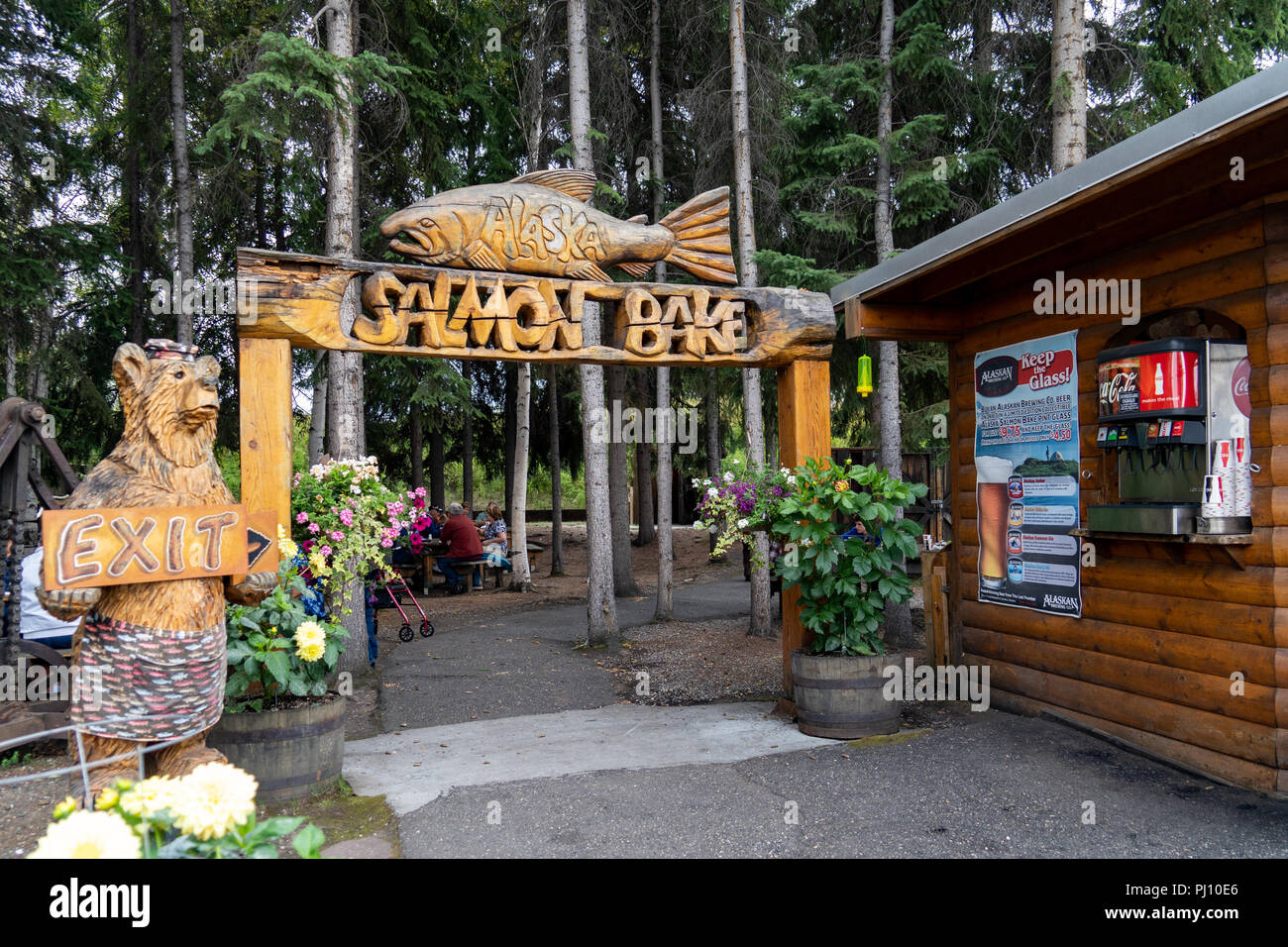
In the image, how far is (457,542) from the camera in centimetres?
1341

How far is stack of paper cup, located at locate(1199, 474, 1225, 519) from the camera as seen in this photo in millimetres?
4297

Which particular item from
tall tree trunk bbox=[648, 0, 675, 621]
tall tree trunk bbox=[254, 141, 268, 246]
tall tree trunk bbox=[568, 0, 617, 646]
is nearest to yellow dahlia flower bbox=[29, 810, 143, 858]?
tall tree trunk bbox=[568, 0, 617, 646]

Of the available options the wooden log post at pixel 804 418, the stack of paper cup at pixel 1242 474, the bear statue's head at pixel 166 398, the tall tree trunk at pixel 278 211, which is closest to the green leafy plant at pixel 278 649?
the bear statue's head at pixel 166 398

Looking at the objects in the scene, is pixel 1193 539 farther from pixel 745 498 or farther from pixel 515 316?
pixel 515 316

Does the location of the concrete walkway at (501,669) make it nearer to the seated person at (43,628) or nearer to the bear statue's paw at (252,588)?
the bear statue's paw at (252,588)

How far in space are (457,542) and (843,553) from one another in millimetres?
9041

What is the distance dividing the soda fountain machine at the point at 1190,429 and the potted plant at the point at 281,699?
A: 4580 mm

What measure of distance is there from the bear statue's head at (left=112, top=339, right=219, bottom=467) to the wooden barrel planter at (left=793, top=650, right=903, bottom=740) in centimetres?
390

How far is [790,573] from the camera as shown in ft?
18.2

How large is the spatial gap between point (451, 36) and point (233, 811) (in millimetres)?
12770

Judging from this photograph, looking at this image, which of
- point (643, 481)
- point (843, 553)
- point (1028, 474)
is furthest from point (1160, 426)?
point (643, 481)

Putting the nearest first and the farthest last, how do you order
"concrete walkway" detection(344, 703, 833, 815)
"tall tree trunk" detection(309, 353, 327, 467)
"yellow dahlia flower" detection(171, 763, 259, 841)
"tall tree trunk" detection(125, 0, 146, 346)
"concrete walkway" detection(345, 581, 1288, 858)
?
"yellow dahlia flower" detection(171, 763, 259, 841), "concrete walkway" detection(345, 581, 1288, 858), "concrete walkway" detection(344, 703, 833, 815), "tall tree trunk" detection(125, 0, 146, 346), "tall tree trunk" detection(309, 353, 327, 467)

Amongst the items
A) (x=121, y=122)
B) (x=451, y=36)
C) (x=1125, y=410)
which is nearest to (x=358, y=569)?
(x=1125, y=410)

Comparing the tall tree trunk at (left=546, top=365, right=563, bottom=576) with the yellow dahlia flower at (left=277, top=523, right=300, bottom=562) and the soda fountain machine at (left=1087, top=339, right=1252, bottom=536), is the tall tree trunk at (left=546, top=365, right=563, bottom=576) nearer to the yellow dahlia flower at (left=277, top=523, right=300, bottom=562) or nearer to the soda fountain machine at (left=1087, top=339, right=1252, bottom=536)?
→ the yellow dahlia flower at (left=277, top=523, right=300, bottom=562)
